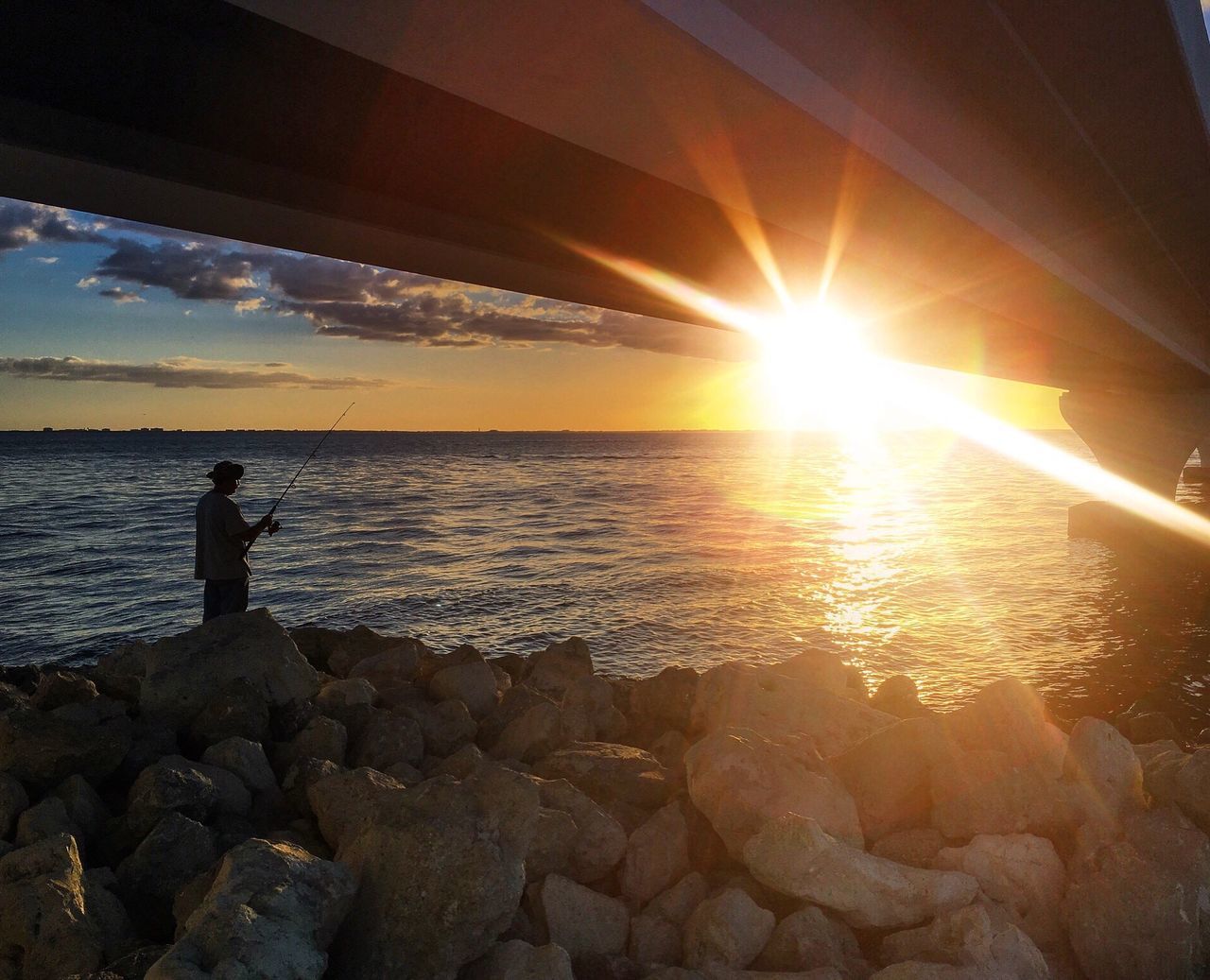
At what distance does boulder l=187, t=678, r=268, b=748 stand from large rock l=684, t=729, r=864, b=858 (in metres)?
2.47

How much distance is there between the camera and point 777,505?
31203 millimetres

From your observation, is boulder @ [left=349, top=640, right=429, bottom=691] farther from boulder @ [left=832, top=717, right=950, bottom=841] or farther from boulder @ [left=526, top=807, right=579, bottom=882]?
boulder @ [left=832, top=717, right=950, bottom=841]

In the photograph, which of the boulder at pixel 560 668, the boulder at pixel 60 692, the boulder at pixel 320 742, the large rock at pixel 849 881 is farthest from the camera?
the boulder at pixel 560 668

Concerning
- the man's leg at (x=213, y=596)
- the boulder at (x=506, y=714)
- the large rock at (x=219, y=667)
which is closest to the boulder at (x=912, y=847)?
the boulder at (x=506, y=714)

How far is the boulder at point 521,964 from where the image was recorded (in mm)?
2631

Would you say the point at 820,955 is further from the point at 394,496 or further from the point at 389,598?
the point at 394,496

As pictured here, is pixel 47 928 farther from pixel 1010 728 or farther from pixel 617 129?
pixel 617 129

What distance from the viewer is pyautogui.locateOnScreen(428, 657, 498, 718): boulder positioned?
5.77 m

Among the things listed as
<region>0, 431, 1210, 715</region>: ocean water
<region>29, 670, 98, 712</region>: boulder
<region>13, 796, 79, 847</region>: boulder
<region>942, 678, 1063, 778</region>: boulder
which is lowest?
<region>0, 431, 1210, 715</region>: ocean water

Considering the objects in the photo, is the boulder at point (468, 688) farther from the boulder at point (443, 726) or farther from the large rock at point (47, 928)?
the large rock at point (47, 928)

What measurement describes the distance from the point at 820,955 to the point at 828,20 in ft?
15.9

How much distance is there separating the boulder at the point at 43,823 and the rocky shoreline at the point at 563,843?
12 millimetres

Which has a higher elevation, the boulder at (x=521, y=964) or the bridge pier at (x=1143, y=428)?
the bridge pier at (x=1143, y=428)

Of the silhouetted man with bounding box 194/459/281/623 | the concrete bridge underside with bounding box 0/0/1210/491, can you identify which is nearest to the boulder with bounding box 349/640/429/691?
the silhouetted man with bounding box 194/459/281/623
